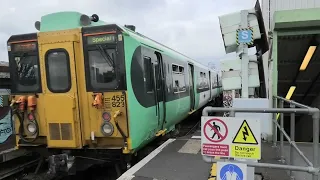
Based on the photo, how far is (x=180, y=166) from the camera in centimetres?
505

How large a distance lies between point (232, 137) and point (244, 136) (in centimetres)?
12

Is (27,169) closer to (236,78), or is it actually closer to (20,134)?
(20,134)

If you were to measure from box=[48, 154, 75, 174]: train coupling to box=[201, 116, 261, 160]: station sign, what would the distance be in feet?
10.6

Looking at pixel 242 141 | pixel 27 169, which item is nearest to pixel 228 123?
pixel 242 141

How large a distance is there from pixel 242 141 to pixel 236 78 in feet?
8.45

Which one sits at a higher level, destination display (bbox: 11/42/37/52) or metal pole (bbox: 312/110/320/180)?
destination display (bbox: 11/42/37/52)

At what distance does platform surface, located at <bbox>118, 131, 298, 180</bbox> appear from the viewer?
14.7ft

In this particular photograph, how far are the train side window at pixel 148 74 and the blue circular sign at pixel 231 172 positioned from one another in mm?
3250

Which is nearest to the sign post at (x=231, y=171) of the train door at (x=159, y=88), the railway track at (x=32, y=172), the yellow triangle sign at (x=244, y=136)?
the yellow triangle sign at (x=244, y=136)

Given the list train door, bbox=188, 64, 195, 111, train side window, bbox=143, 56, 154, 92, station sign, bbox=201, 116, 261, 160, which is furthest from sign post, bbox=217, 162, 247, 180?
train door, bbox=188, 64, 195, 111

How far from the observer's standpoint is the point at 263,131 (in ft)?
19.6

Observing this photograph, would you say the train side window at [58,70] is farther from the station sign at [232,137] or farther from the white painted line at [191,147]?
the station sign at [232,137]

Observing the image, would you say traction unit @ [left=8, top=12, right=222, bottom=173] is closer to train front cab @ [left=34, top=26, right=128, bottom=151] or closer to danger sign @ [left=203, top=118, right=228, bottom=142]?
train front cab @ [left=34, top=26, right=128, bottom=151]

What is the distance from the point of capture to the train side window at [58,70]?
17.9 feet
